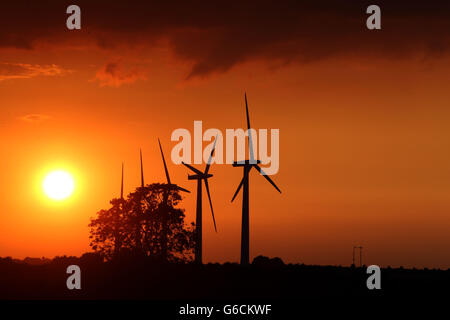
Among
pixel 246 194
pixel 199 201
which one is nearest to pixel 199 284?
pixel 246 194

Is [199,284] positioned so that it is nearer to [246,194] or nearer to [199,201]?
[246,194]

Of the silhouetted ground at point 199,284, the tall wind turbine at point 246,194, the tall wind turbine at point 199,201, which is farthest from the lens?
the tall wind turbine at point 199,201

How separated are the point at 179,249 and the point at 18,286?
32.0 m

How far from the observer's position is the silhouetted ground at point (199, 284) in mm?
122062

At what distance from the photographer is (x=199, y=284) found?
431ft

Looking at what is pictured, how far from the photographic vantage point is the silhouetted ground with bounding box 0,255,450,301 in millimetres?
122062

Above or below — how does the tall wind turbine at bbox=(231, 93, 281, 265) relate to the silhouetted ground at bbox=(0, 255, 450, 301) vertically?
above

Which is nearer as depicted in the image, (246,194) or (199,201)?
(246,194)

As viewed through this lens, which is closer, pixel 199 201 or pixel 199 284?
pixel 199 284

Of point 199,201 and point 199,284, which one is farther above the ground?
point 199,201

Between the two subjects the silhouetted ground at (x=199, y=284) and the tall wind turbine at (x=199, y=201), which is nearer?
the silhouetted ground at (x=199, y=284)
